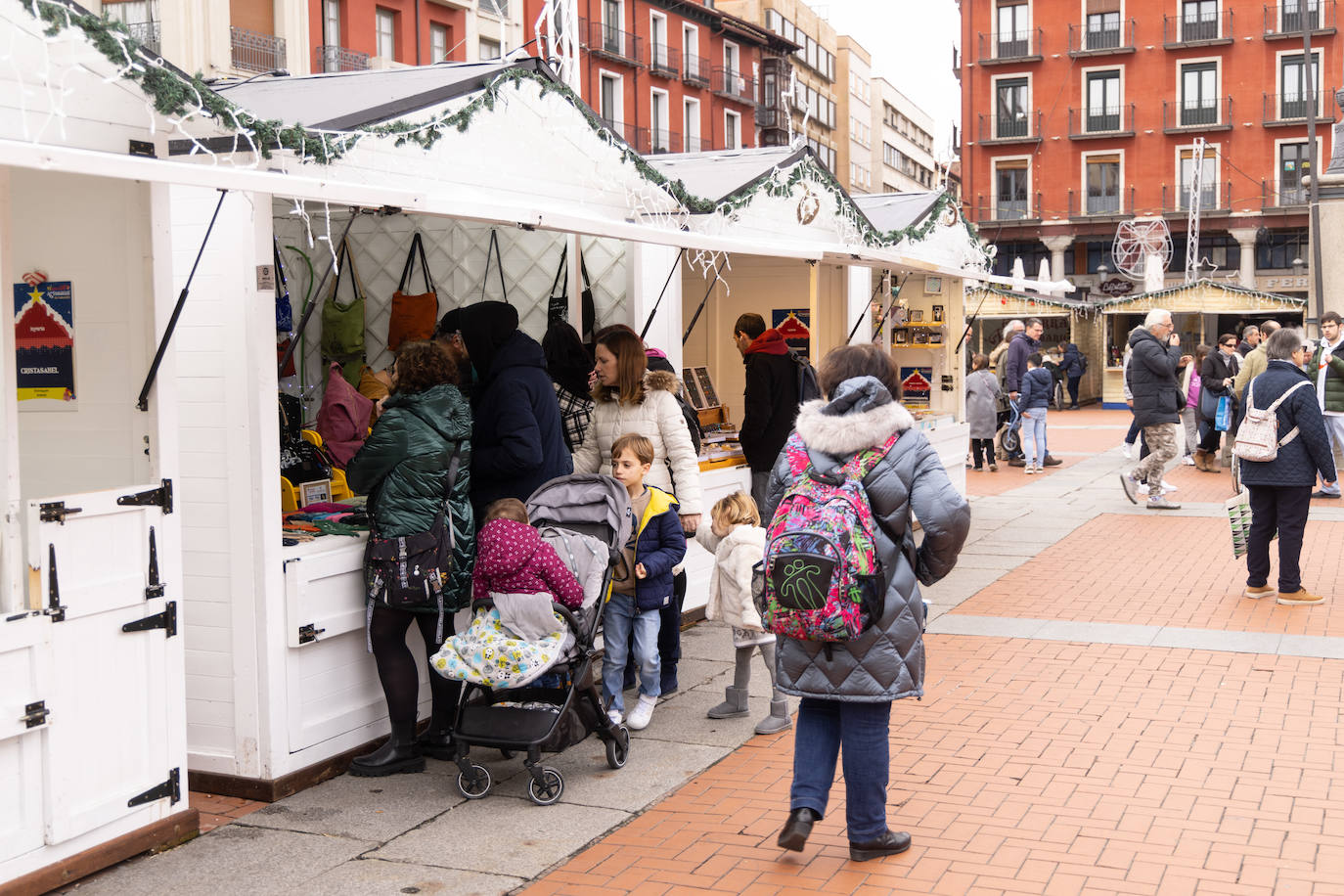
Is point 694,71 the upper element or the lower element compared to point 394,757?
upper

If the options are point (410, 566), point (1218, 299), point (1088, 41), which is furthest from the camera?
point (1088, 41)

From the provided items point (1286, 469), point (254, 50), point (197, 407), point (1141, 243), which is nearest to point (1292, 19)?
point (1141, 243)

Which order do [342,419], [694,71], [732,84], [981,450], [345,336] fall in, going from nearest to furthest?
1. [342,419]
2. [345,336]
3. [981,450]
4. [694,71]
5. [732,84]

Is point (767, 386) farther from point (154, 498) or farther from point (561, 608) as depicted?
point (154, 498)

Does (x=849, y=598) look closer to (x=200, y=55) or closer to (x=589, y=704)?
(x=589, y=704)

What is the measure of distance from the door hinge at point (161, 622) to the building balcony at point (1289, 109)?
52.7 m

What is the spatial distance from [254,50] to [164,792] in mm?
28949

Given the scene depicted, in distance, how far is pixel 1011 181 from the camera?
178 ft

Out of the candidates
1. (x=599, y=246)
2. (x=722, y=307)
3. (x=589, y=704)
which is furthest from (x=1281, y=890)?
(x=722, y=307)

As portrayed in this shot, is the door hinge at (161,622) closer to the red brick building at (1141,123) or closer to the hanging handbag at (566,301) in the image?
the hanging handbag at (566,301)

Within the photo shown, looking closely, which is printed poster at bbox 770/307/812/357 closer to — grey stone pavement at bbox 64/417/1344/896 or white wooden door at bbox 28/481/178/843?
grey stone pavement at bbox 64/417/1344/896

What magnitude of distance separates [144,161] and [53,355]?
1429 millimetres

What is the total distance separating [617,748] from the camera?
5594mm

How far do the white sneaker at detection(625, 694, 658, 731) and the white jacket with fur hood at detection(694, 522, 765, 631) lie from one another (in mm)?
488
